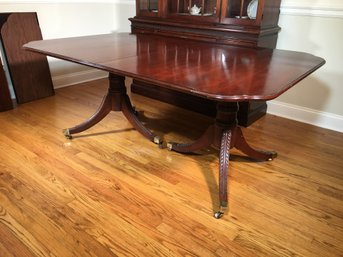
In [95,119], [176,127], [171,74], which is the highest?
[171,74]

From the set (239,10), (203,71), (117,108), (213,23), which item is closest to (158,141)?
(117,108)

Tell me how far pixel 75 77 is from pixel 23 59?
2.15ft

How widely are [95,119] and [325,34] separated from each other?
1.77m

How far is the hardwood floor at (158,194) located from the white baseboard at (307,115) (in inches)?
3.3

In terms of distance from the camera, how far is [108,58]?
156 cm

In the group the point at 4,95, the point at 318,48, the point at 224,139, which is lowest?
the point at 4,95

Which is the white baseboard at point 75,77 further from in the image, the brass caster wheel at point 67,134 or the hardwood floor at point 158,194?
the brass caster wheel at point 67,134

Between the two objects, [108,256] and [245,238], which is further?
[245,238]

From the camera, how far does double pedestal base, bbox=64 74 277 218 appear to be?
1.53m

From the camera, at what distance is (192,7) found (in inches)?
94.9

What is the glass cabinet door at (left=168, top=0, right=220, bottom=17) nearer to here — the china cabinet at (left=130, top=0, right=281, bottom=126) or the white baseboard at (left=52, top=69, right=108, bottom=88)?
the china cabinet at (left=130, top=0, right=281, bottom=126)

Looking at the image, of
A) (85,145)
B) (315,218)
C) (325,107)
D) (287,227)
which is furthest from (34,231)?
(325,107)

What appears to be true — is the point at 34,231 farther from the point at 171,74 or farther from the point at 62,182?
the point at 171,74

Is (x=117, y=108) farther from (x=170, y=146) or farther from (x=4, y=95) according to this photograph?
(x=4, y=95)
